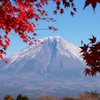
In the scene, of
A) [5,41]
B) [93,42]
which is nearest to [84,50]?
[93,42]

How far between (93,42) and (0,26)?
4.10 m

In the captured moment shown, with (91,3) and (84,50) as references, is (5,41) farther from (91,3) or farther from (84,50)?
(91,3)

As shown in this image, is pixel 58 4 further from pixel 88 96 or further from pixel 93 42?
pixel 93 42

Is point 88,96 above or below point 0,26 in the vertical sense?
below

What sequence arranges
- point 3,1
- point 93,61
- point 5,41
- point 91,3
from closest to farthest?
1. point 91,3
2. point 93,61
3. point 3,1
4. point 5,41

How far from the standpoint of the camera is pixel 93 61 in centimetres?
529

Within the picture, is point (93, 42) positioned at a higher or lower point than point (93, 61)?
higher

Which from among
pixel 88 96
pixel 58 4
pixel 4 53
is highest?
pixel 58 4

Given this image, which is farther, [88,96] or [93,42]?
[88,96]

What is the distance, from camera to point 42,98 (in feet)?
30.5

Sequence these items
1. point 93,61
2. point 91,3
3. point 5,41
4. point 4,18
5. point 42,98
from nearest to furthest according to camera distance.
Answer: point 91,3, point 93,61, point 4,18, point 42,98, point 5,41

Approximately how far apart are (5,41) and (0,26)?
1.55 meters

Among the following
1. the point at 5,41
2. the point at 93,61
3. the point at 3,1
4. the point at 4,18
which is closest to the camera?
the point at 93,61

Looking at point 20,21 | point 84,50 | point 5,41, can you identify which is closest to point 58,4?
point 20,21
